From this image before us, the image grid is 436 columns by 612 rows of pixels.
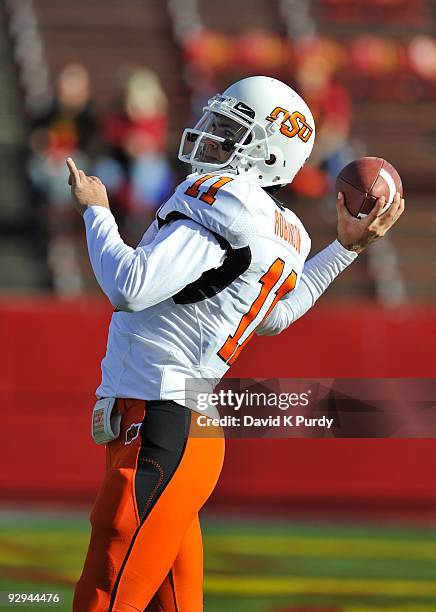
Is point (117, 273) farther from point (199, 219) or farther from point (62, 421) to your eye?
point (62, 421)

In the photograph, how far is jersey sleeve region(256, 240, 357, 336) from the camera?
3.29 meters

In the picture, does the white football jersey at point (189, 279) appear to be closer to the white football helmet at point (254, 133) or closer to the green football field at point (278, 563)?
the white football helmet at point (254, 133)

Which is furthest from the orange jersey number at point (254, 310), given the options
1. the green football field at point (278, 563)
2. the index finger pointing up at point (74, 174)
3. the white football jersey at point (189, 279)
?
the green football field at point (278, 563)

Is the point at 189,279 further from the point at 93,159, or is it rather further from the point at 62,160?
the point at 93,159

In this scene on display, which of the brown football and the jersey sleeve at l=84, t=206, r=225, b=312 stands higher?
the brown football

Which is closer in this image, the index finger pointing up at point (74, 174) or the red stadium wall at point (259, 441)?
the index finger pointing up at point (74, 174)

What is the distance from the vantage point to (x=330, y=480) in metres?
6.56

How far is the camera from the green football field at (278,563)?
4699 millimetres

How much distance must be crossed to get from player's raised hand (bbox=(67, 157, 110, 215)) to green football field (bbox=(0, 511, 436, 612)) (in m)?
2.15

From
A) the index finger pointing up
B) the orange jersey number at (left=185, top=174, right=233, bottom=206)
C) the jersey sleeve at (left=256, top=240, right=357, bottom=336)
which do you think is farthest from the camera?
the jersey sleeve at (left=256, top=240, right=357, bottom=336)

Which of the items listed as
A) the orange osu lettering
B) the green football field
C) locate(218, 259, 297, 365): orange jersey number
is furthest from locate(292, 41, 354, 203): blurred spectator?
locate(218, 259, 297, 365): orange jersey number

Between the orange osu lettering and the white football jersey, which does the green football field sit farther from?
the orange osu lettering

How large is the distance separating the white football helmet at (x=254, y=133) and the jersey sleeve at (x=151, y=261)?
295 millimetres

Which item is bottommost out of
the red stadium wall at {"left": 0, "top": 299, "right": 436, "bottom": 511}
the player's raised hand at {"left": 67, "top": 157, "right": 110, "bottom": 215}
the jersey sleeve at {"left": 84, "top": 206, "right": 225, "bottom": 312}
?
the jersey sleeve at {"left": 84, "top": 206, "right": 225, "bottom": 312}
